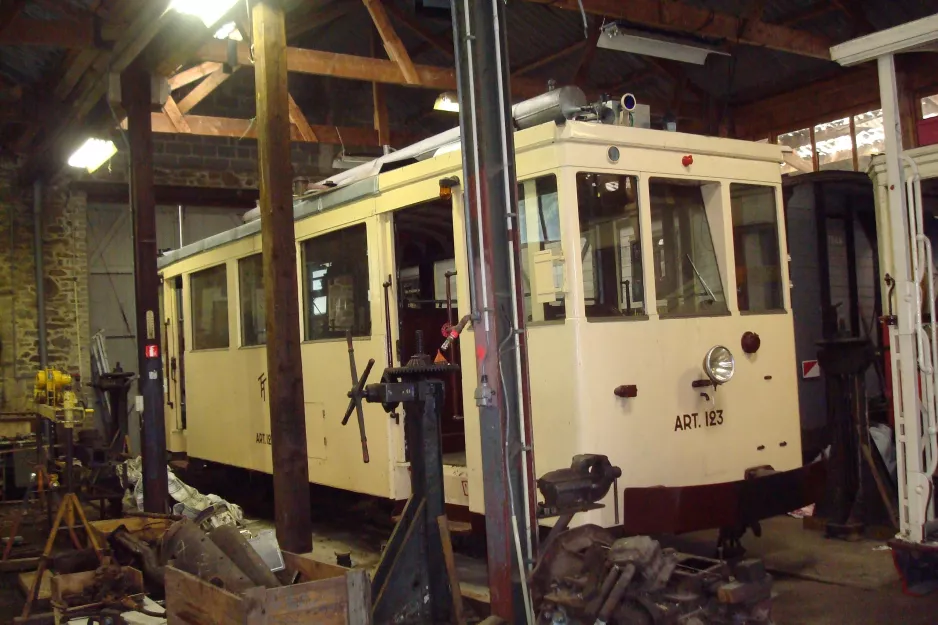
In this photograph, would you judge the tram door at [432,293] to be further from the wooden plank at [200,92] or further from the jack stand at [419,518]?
the wooden plank at [200,92]

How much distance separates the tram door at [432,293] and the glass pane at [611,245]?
4.72 ft

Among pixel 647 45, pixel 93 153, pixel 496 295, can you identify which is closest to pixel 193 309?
pixel 93 153

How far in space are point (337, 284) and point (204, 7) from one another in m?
2.20

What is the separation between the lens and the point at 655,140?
502 cm

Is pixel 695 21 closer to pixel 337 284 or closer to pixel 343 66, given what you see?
pixel 343 66

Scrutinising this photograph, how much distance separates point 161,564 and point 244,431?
2.43m

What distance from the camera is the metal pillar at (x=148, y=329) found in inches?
299

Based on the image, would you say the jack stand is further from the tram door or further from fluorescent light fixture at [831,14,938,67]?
fluorescent light fixture at [831,14,938,67]

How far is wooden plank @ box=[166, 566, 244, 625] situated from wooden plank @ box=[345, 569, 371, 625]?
1.51 ft

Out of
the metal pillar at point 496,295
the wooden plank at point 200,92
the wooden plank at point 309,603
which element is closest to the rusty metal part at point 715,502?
the metal pillar at point 496,295

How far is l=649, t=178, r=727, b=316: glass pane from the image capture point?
507 cm

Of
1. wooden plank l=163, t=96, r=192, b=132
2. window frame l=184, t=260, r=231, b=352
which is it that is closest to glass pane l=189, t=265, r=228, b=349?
window frame l=184, t=260, r=231, b=352

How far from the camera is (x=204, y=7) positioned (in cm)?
648

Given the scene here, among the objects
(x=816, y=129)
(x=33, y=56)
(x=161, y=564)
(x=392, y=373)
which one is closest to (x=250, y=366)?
(x=161, y=564)
